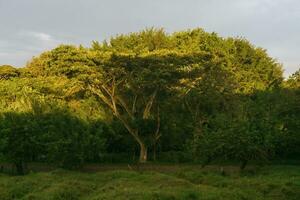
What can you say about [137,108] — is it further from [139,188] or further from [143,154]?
[139,188]

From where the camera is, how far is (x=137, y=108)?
41.6 metres

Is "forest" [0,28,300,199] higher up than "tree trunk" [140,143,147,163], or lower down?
higher up

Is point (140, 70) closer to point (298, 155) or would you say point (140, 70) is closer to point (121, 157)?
point (121, 157)

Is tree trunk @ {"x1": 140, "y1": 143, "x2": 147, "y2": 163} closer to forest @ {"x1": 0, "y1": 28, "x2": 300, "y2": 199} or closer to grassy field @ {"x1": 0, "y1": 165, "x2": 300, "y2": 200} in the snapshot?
forest @ {"x1": 0, "y1": 28, "x2": 300, "y2": 199}

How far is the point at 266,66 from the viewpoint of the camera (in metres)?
51.6

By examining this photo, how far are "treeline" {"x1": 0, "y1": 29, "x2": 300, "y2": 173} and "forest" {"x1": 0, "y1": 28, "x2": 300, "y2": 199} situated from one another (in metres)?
0.08

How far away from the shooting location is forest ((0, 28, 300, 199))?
93.8 ft

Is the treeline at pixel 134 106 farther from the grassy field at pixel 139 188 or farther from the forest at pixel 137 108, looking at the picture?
the grassy field at pixel 139 188

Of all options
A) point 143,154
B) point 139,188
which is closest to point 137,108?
point 143,154

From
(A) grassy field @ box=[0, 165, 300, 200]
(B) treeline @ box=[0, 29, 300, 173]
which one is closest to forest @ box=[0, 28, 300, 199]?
(B) treeline @ box=[0, 29, 300, 173]

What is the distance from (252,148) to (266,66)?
2736cm

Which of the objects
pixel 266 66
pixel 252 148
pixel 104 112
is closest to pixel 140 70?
pixel 104 112

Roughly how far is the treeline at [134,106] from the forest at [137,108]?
8cm

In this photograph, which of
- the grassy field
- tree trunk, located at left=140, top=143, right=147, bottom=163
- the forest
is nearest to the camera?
the grassy field
